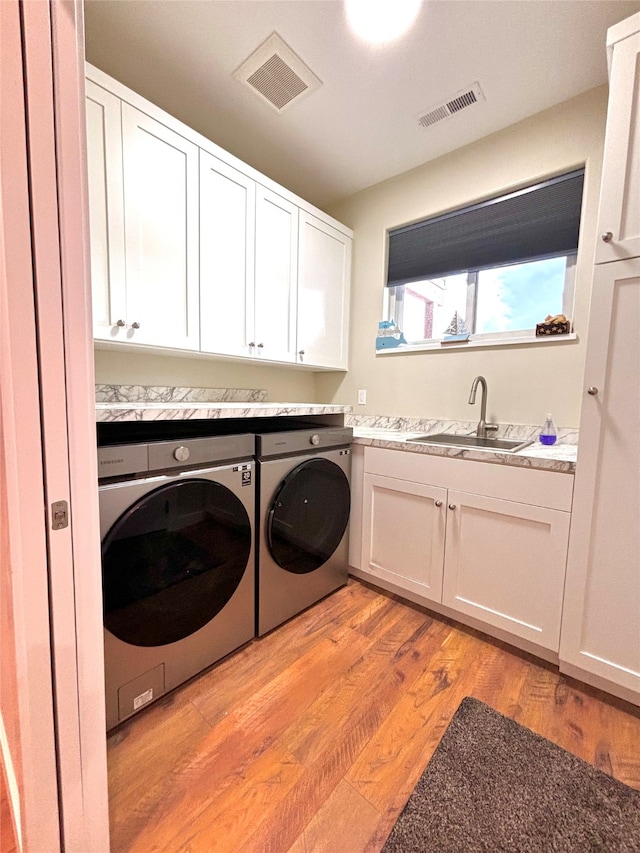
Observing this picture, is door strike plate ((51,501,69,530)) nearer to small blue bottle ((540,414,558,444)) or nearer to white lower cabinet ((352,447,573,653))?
white lower cabinet ((352,447,573,653))

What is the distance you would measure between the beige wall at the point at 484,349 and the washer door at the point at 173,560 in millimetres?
1490

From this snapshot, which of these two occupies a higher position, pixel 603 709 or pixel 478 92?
pixel 478 92

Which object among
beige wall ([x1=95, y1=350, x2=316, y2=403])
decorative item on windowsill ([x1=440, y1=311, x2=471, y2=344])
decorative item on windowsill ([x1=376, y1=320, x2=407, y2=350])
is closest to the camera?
beige wall ([x1=95, y1=350, x2=316, y2=403])

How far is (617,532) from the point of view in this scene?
1.24 m

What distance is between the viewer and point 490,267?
2.07m

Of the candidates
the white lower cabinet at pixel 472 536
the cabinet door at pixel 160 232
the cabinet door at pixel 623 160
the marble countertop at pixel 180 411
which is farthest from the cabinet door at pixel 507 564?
the cabinet door at pixel 160 232

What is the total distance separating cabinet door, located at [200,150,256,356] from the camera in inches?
67.1

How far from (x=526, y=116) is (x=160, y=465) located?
2493mm

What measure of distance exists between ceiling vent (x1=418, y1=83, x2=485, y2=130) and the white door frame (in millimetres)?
1780

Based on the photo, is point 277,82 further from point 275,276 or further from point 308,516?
point 308,516

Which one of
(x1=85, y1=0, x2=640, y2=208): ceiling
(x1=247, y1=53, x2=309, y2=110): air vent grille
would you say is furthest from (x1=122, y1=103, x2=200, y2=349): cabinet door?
(x1=247, y1=53, x2=309, y2=110): air vent grille

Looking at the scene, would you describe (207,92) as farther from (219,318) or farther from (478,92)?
(478,92)

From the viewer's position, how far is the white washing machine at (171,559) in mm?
1059

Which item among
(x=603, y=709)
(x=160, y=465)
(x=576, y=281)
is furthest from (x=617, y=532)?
(x=160, y=465)
